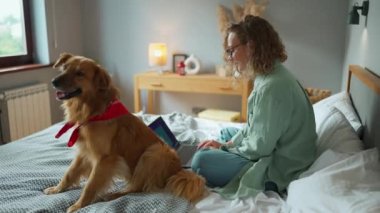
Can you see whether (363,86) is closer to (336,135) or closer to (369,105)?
(369,105)

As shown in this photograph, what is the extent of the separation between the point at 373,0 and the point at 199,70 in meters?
2.05

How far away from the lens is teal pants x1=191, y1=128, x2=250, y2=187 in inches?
62.9

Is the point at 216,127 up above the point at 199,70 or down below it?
below

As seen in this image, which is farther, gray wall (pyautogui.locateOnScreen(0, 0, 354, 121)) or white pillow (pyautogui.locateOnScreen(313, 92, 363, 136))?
gray wall (pyautogui.locateOnScreen(0, 0, 354, 121))

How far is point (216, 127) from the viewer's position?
7.97ft

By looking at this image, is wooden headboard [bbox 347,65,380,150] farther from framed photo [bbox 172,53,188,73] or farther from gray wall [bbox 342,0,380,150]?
framed photo [bbox 172,53,188,73]

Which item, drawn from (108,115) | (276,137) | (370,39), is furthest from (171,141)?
(370,39)

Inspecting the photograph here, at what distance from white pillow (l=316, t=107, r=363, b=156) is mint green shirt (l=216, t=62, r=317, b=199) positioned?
53 mm

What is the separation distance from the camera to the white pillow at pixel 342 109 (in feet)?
5.70

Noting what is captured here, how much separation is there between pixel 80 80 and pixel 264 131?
2.62 ft

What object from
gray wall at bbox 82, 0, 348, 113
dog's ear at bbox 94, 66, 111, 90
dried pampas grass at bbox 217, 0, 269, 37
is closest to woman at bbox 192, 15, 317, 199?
dog's ear at bbox 94, 66, 111, 90

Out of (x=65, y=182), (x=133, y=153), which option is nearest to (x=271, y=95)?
(x=133, y=153)

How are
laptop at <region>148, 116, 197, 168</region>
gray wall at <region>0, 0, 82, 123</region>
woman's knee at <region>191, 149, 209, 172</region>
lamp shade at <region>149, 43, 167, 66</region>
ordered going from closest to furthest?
woman's knee at <region>191, 149, 209, 172</region> → laptop at <region>148, 116, 197, 168</region> → gray wall at <region>0, 0, 82, 123</region> → lamp shade at <region>149, 43, 167, 66</region>

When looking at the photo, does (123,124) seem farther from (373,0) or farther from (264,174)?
(373,0)
